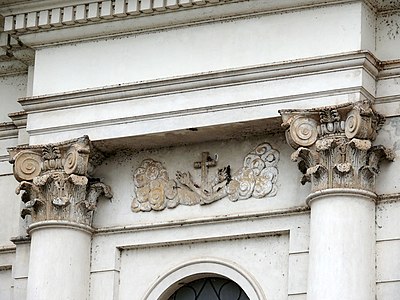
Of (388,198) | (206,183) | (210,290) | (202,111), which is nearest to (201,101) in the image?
(202,111)

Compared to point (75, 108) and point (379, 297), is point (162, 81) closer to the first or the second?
point (75, 108)

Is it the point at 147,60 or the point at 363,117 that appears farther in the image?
the point at 147,60

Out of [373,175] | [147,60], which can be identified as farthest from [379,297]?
[147,60]

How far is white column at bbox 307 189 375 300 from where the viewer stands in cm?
1897

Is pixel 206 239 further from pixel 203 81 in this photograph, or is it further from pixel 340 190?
pixel 340 190

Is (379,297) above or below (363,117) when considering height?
below

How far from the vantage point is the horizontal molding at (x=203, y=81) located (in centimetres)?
1966

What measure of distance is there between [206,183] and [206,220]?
0.45 meters

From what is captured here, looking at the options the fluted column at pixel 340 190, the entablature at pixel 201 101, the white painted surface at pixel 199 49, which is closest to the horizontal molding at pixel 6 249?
the entablature at pixel 201 101

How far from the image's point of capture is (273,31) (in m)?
20.2

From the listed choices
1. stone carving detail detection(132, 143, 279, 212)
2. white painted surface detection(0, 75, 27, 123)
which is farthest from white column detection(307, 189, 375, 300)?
white painted surface detection(0, 75, 27, 123)

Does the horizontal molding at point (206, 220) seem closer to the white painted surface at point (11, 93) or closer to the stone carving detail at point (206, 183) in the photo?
the stone carving detail at point (206, 183)

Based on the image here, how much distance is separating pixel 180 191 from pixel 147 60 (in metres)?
1.52

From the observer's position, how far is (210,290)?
20.7 metres
